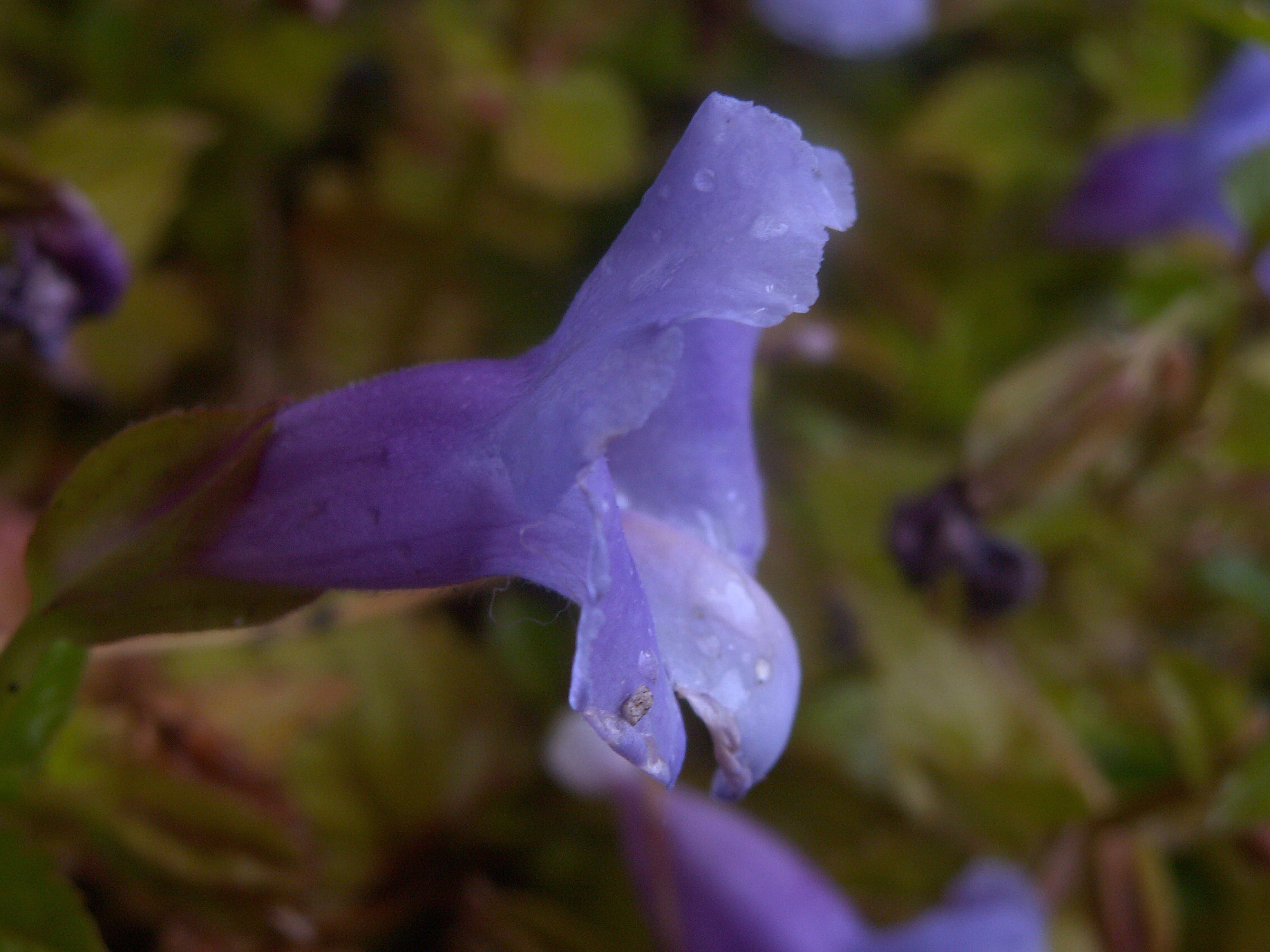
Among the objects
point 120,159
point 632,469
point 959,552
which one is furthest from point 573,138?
point 632,469

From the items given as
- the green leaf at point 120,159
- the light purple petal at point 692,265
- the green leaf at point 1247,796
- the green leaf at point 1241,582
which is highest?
the light purple petal at point 692,265

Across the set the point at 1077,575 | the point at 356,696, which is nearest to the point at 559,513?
the point at 356,696

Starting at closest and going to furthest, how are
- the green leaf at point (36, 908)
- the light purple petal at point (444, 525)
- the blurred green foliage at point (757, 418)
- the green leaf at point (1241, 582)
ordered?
1. the light purple petal at point (444, 525)
2. the green leaf at point (36, 908)
3. the blurred green foliage at point (757, 418)
4. the green leaf at point (1241, 582)

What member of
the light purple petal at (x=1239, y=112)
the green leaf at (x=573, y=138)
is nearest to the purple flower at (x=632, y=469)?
the green leaf at (x=573, y=138)

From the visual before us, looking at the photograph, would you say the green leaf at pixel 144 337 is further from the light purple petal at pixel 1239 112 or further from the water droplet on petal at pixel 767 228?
the light purple petal at pixel 1239 112

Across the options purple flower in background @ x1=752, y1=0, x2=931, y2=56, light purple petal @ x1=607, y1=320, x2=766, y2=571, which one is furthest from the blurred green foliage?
light purple petal @ x1=607, y1=320, x2=766, y2=571

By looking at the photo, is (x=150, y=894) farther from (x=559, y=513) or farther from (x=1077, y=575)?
(x=1077, y=575)
